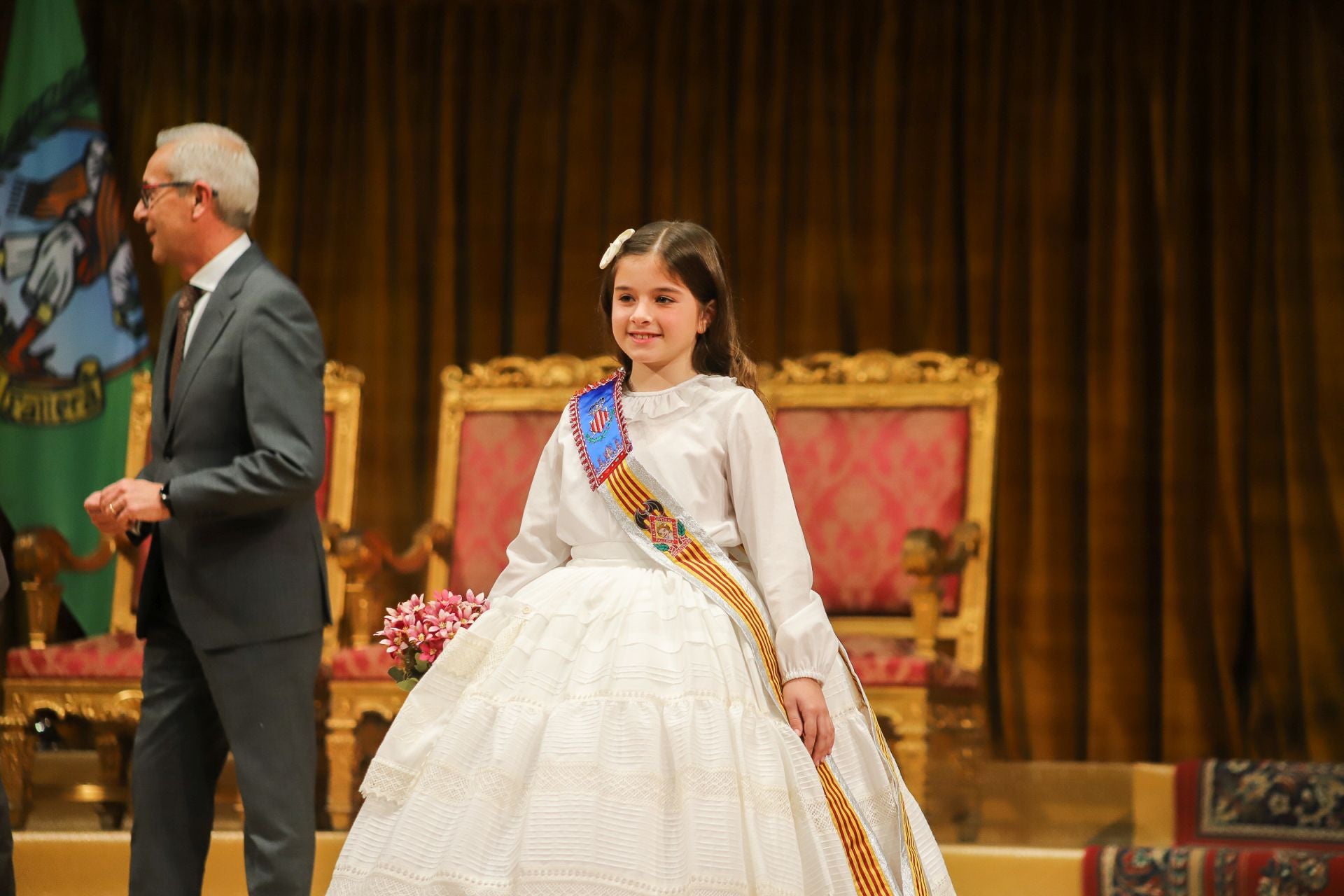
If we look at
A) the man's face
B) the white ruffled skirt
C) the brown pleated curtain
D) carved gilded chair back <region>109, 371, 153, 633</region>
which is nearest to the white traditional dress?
the white ruffled skirt

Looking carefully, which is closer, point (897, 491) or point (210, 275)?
point (210, 275)

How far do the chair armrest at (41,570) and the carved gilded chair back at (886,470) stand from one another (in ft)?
6.33

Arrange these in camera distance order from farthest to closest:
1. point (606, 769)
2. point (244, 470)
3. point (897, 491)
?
1. point (897, 491)
2. point (244, 470)
3. point (606, 769)

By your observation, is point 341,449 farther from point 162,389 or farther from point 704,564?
point 704,564

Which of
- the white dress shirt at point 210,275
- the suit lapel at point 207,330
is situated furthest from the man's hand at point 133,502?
the white dress shirt at point 210,275

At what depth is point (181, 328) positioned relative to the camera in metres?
2.59

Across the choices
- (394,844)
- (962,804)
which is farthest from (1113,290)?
(394,844)

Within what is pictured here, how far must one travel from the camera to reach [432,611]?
86.4 inches

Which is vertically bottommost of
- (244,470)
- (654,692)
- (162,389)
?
(654,692)

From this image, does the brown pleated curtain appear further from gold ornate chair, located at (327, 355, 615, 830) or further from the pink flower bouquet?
the pink flower bouquet

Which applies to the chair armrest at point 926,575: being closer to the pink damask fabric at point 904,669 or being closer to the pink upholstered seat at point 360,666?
the pink damask fabric at point 904,669

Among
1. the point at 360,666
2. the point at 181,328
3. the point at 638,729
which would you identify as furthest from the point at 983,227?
the point at 638,729

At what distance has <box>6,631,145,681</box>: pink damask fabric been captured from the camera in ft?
11.9

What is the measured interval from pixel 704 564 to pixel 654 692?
0.25m
